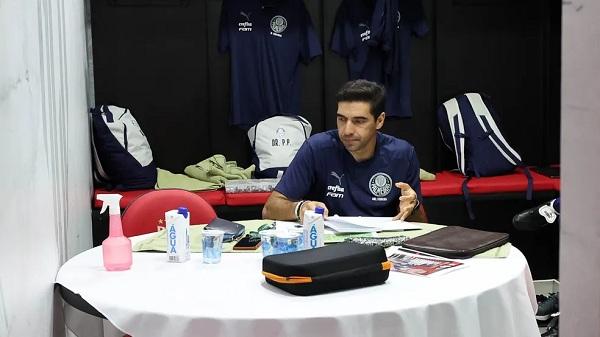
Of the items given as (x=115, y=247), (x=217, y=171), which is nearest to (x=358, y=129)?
(x=115, y=247)

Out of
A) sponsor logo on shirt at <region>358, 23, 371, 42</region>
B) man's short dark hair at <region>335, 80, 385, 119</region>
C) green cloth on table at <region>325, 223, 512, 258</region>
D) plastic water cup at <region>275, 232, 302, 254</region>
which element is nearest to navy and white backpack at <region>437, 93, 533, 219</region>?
sponsor logo on shirt at <region>358, 23, 371, 42</region>

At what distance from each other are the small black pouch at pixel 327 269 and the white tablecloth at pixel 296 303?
0.02 meters

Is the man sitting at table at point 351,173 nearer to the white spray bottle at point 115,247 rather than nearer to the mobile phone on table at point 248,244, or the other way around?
the mobile phone on table at point 248,244

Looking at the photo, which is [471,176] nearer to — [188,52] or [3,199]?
[188,52]

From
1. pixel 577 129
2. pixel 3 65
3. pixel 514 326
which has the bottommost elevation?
pixel 514 326

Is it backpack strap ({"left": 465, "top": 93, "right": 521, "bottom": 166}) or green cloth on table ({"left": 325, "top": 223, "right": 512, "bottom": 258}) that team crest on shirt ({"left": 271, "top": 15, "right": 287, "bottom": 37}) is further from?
green cloth on table ({"left": 325, "top": 223, "right": 512, "bottom": 258})

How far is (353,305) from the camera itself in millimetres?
1798

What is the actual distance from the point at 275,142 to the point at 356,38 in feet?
2.85

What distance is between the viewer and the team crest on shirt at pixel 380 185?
10.3 feet

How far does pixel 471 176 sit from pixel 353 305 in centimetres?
309

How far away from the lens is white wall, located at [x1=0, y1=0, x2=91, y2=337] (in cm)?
159

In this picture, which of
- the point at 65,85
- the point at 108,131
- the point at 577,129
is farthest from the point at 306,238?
the point at 108,131

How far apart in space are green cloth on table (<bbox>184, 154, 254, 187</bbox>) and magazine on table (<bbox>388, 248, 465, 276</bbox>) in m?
2.31

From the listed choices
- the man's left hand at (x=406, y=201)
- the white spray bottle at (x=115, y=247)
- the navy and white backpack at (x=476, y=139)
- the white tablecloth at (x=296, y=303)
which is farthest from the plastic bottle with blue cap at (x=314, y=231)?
the navy and white backpack at (x=476, y=139)
